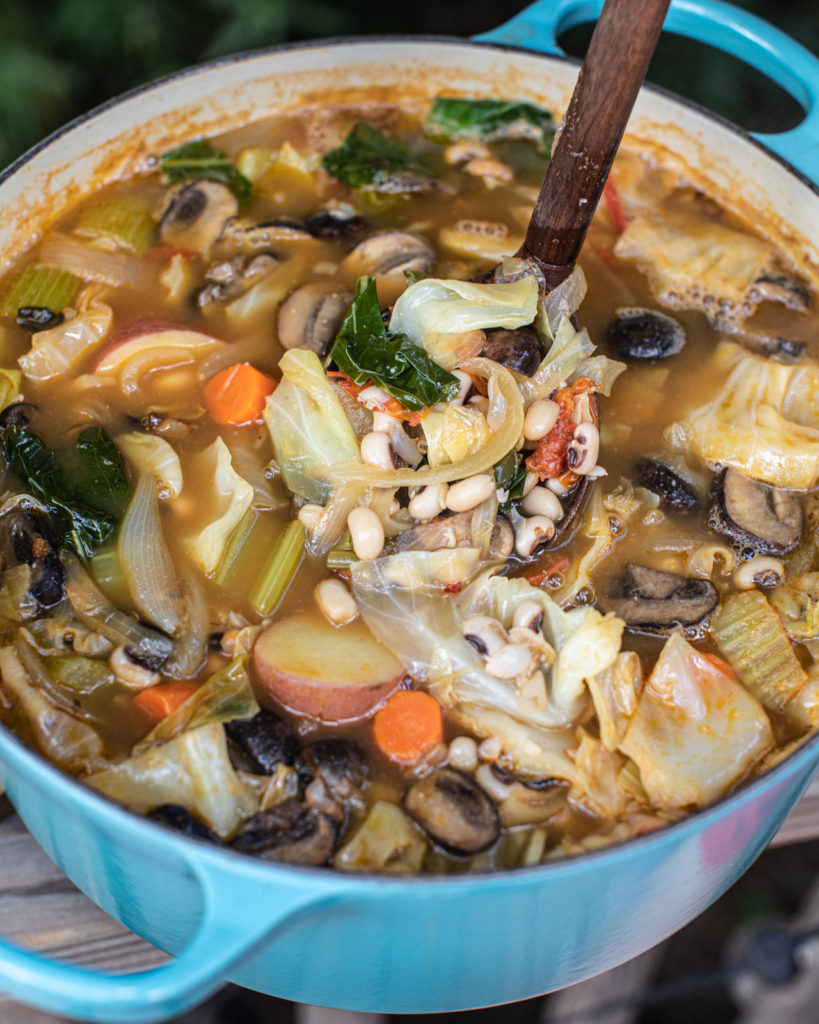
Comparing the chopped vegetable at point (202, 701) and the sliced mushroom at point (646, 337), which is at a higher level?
the sliced mushroom at point (646, 337)

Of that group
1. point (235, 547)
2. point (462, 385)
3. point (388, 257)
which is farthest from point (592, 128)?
point (235, 547)

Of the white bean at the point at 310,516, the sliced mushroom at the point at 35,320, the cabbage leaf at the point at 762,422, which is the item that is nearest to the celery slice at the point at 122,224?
the sliced mushroom at the point at 35,320

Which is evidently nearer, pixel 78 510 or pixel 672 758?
pixel 672 758

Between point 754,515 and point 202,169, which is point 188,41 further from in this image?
point 754,515

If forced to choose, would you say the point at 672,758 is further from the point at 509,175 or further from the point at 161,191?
the point at 161,191

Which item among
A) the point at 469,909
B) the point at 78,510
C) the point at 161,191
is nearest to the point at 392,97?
the point at 161,191

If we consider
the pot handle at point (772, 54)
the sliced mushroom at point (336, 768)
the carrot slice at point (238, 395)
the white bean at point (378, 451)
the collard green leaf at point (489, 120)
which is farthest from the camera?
the collard green leaf at point (489, 120)

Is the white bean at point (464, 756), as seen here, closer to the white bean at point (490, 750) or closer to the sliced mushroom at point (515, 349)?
the white bean at point (490, 750)
